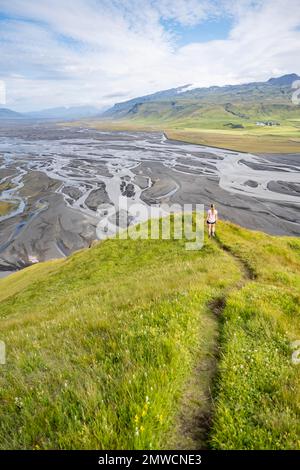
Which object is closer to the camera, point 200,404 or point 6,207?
point 200,404

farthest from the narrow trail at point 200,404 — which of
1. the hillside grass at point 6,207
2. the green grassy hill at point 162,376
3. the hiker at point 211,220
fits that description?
the hillside grass at point 6,207

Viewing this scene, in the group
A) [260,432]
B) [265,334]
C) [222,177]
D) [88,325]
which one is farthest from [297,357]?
[222,177]

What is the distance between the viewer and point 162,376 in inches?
230

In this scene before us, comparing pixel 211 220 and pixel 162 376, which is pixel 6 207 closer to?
pixel 211 220

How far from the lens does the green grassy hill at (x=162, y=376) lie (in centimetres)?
489

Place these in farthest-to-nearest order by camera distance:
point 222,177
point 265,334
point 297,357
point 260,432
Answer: point 222,177
point 265,334
point 297,357
point 260,432

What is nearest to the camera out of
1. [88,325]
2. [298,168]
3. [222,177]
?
[88,325]

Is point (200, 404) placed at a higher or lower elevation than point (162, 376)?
lower

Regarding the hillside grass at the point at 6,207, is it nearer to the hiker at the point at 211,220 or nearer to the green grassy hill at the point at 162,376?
the hiker at the point at 211,220

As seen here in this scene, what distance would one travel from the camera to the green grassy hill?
4.89 meters

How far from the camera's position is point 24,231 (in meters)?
67.9

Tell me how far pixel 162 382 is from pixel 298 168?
407 feet

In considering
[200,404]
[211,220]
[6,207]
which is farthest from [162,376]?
[6,207]
